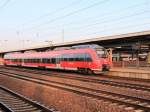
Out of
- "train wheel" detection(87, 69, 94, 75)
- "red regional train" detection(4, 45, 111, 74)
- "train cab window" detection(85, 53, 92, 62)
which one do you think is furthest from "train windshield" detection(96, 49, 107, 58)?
"train wheel" detection(87, 69, 94, 75)

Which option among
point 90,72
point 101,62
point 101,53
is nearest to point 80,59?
point 90,72

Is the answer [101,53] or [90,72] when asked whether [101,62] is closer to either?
[101,53]

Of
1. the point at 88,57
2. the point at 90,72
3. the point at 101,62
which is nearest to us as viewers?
the point at 101,62

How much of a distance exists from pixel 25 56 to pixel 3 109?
134ft

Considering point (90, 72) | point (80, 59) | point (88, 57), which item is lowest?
point (90, 72)

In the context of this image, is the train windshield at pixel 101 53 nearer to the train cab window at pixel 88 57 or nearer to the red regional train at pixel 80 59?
the red regional train at pixel 80 59

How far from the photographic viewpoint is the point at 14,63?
60.9 m

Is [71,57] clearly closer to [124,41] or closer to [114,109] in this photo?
[124,41]

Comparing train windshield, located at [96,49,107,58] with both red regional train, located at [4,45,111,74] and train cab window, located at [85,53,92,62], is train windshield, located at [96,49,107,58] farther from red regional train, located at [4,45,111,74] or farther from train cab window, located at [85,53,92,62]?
train cab window, located at [85,53,92,62]

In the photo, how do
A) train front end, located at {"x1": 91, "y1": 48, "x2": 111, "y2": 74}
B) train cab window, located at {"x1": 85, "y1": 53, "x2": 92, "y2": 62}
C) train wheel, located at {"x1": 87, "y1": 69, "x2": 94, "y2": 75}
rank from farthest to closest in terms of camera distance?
train wheel, located at {"x1": 87, "y1": 69, "x2": 94, "y2": 75} < train cab window, located at {"x1": 85, "y1": 53, "x2": 92, "y2": 62} < train front end, located at {"x1": 91, "y1": 48, "x2": 111, "y2": 74}

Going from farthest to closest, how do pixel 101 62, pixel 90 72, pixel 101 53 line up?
pixel 90 72 → pixel 101 53 → pixel 101 62

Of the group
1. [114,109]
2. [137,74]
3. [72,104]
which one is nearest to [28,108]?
[72,104]

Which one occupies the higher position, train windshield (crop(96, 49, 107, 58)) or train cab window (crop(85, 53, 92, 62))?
train windshield (crop(96, 49, 107, 58))

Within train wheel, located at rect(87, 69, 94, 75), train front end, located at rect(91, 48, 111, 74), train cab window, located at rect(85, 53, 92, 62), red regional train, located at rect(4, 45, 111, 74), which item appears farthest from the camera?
train wheel, located at rect(87, 69, 94, 75)
